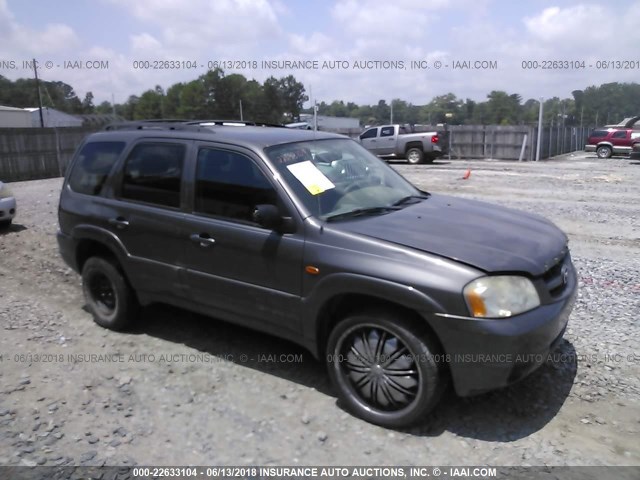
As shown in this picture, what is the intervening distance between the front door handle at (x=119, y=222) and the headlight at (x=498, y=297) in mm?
2967

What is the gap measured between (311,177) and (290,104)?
56.4 m

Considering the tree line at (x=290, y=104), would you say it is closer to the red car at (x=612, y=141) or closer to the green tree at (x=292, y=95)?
the green tree at (x=292, y=95)

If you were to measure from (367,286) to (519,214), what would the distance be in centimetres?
181

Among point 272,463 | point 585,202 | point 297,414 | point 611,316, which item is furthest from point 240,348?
point 585,202

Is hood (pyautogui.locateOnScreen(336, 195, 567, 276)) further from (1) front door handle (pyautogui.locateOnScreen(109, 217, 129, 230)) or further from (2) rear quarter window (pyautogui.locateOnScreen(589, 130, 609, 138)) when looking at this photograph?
(2) rear quarter window (pyautogui.locateOnScreen(589, 130, 609, 138))

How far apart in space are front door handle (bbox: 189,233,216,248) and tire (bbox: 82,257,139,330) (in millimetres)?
1132

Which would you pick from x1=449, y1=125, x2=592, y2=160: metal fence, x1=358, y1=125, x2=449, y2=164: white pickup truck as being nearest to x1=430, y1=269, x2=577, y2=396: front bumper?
x1=358, y1=125, x2=449, y2=164: white pickup truck

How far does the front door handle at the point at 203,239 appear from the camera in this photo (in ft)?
12.9

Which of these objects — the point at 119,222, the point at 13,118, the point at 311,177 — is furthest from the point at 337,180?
the point at 13,118

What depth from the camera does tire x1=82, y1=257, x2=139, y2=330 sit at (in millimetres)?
4738

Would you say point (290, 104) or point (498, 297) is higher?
point (290, 104)

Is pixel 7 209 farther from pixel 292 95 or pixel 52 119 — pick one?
pixel 292 95

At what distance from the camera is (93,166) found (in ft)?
16.3

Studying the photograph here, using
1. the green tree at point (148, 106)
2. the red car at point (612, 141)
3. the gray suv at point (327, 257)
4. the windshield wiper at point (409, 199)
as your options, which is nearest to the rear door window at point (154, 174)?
the gray suv at point (327, 257)
